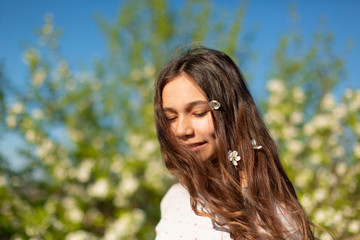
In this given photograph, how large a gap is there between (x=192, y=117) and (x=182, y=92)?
11cm

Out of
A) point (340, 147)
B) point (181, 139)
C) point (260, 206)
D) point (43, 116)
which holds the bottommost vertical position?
point (260, 206)

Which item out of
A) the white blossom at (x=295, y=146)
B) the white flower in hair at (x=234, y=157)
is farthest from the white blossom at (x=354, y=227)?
the white flower in hair at (x=234, y=157)

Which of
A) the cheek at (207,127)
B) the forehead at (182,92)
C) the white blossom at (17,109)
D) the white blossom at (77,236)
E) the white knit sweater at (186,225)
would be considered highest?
the white blossom at (17,109)

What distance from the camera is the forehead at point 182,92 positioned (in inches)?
51.2

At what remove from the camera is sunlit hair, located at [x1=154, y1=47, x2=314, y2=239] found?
3.97ft

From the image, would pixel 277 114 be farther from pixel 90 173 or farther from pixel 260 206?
pixel 260 206

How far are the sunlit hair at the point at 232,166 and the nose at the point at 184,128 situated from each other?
0.05 meters

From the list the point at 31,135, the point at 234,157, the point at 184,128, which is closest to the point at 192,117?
the point at 184,128

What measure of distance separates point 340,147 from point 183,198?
8.39ft

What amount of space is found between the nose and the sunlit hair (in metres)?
0.05

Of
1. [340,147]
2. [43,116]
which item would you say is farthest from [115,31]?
[340,147]

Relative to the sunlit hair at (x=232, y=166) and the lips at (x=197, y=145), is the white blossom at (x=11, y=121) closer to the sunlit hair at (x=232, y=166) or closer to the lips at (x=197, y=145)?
the sunlit hair at (x=232, y=166)

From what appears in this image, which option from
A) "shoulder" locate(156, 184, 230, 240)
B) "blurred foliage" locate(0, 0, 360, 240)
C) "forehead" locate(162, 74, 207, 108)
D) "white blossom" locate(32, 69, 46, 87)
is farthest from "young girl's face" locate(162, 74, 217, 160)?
"white blossom" locate(32, 69, 46, 87)

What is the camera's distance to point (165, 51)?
5426 millimetres
